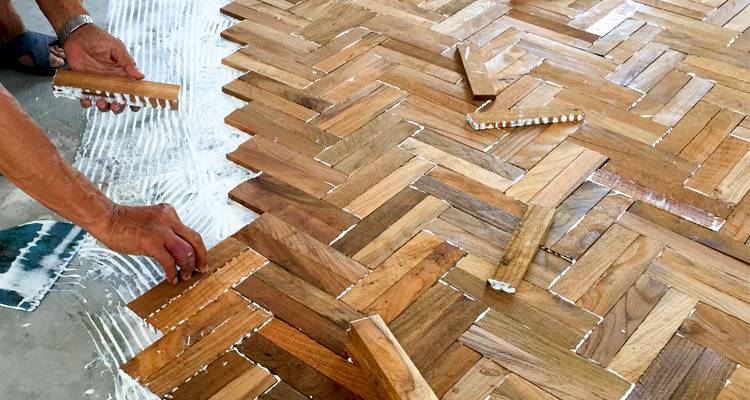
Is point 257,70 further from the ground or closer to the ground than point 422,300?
further from the ground

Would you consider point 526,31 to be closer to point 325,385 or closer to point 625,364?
point 625,364

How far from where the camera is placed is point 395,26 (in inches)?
111

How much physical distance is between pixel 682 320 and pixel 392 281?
672mm

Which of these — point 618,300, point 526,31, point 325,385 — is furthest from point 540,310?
point 526,31

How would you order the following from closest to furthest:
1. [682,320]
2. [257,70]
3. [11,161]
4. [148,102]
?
[11,161], [682,320], [148,102], [257,70]

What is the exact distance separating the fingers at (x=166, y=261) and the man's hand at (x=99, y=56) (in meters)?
0.58

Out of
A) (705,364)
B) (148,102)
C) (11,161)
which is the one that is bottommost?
(705,364)

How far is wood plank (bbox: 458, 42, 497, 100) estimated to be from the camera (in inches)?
96.6

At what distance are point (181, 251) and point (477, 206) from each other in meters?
0.79

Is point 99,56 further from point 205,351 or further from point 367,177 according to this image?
point 205,351

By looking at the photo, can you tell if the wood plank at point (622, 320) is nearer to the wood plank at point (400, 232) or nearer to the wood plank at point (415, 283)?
the wood plank at point (415, 283)

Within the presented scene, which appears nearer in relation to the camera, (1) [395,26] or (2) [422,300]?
(2) [422,300]

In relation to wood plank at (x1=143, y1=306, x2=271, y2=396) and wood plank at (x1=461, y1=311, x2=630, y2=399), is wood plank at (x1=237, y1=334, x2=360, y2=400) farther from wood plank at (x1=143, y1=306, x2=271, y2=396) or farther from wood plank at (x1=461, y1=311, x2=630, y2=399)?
wood plank at (x1=461, y1=311, x2=630, y2=399)

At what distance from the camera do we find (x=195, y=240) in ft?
5.81
